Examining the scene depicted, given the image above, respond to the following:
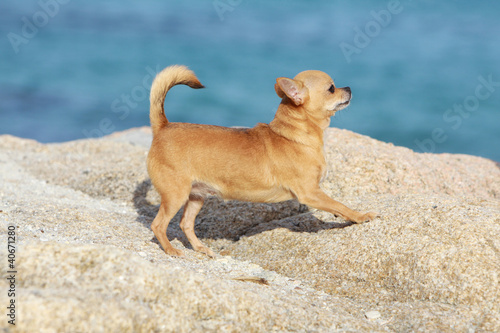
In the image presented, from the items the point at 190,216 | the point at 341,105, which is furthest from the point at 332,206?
the point at 190,216

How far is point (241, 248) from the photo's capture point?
16.5 ft

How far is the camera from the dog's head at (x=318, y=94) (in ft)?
16.0

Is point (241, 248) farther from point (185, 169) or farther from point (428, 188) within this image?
point (428, 188)

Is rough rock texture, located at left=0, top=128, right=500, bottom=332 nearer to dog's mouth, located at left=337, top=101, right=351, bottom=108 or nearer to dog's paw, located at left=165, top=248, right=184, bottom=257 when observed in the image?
dog's paw, located at left=165, top=248, right=184, bottom=257

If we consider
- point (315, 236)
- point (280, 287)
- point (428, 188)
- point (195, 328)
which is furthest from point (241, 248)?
point (428, 188)

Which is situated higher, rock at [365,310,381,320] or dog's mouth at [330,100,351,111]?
dog's mouth at [330,100,351,111]

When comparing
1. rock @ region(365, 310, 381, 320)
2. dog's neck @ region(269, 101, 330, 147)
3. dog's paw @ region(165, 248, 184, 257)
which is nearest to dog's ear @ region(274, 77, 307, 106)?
dog's neck @ region(269, 101, 330, 147)

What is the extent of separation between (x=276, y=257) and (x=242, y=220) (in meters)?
1.01

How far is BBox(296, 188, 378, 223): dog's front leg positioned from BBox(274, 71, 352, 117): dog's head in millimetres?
805

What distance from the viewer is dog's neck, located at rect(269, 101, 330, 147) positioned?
15.9 ft

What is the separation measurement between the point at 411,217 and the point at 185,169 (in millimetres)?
2050

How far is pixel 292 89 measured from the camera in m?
4.81

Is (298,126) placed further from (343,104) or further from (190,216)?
(190,216)

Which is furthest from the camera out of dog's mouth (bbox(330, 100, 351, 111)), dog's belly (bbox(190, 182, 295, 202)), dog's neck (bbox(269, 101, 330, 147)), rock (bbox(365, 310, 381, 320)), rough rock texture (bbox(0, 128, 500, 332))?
dog's mouth (bbox(330, 100, 351, 111))
